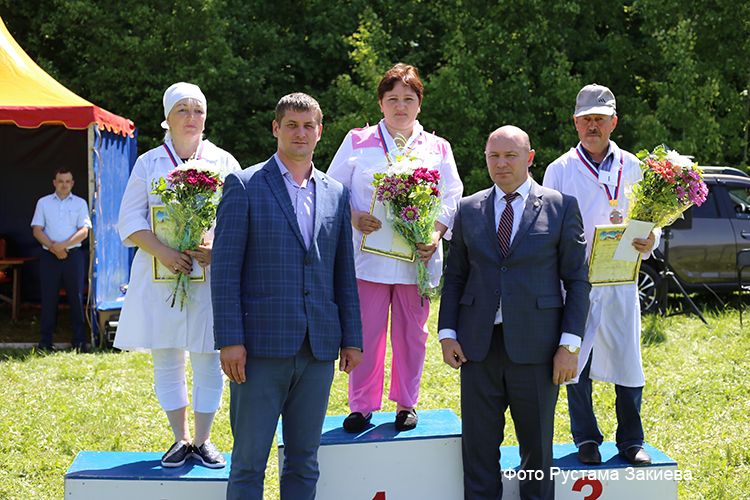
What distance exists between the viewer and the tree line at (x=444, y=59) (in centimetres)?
1538

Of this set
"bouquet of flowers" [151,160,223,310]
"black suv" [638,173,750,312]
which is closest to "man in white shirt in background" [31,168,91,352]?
"bouquet of flowers" [151,160,223,310]

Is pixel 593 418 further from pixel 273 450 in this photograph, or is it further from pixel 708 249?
pixel 708 249

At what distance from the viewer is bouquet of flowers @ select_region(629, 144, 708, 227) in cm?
408

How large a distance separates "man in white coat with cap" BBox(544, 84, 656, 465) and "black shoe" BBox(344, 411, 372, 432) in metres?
1.11

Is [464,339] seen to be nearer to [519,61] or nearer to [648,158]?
[648,158]

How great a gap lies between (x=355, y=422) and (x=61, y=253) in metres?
5.73

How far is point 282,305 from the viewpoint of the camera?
11.3 ft

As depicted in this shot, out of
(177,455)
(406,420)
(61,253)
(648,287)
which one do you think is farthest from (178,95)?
(648,287)

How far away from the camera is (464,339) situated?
3908 millimetres

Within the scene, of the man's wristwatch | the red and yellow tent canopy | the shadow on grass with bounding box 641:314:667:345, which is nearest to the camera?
the man's wristwatch

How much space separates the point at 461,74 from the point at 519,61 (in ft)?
Result: 4.09

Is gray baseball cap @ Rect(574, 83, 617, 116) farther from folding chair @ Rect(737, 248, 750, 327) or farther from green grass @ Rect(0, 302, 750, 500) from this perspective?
A: folding chair @ Rect(737, 248, 750, 327)

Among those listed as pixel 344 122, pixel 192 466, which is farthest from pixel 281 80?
pixel 192 466

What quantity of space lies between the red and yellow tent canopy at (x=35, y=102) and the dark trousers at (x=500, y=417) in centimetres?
594
